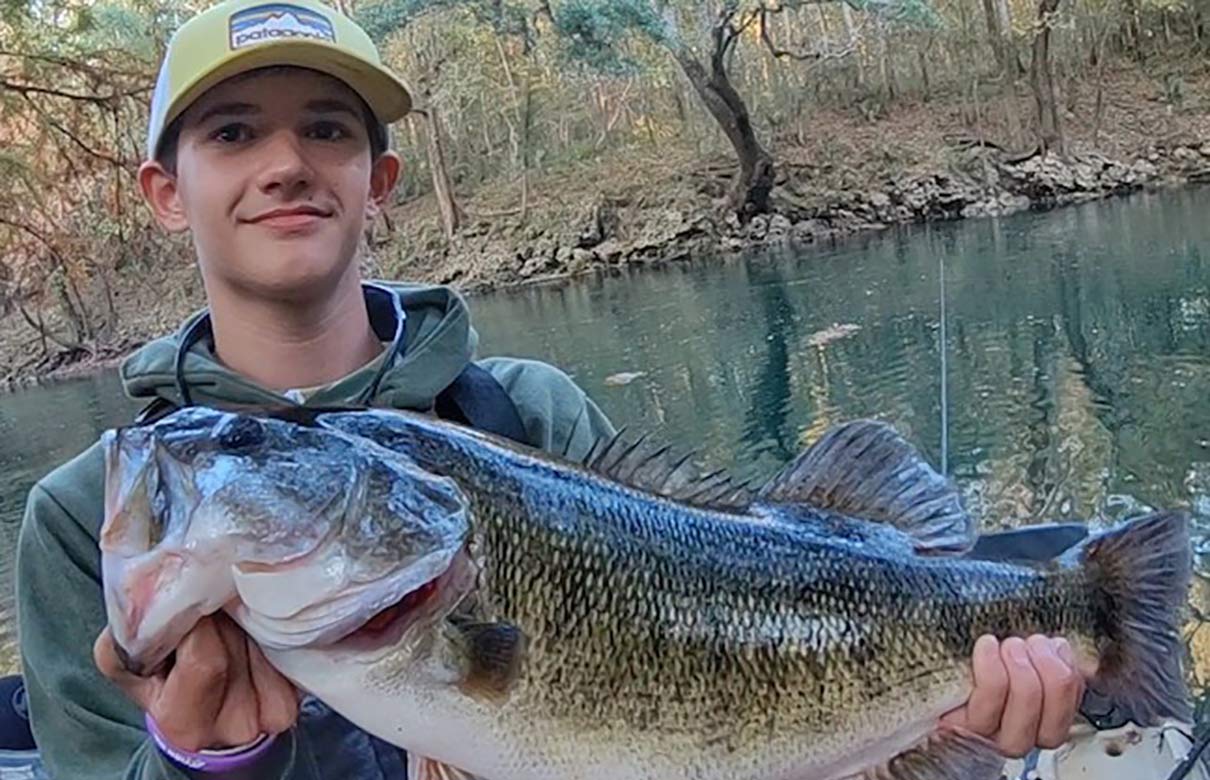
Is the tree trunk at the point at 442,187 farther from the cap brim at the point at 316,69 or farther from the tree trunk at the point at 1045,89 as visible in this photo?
the cap brim at the point at 316,69

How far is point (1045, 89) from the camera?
27.2 metres

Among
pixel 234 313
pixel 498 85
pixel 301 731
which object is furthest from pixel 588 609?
pixel 498 85

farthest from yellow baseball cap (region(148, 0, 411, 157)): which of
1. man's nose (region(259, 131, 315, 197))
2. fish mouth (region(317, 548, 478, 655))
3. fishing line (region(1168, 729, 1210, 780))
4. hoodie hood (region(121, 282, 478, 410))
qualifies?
fishing line (region(1168, 729, 1210, 780))

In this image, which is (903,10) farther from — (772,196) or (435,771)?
(435,771)

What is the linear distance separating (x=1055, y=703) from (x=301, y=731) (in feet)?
3.84

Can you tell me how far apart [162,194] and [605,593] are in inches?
45.8

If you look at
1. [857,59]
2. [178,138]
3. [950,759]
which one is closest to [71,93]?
[178,138]

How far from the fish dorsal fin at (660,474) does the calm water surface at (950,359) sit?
3.62m

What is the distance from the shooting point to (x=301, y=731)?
1.89 metres

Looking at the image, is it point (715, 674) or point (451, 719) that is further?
point (715, 674)

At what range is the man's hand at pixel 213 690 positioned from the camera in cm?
150

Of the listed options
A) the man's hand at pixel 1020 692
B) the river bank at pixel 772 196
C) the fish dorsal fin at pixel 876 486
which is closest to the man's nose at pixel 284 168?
the fish dorsal fin at pixel 876 486

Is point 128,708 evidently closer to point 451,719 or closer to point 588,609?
point 451,719

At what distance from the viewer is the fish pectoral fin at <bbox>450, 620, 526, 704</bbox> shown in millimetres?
1580
